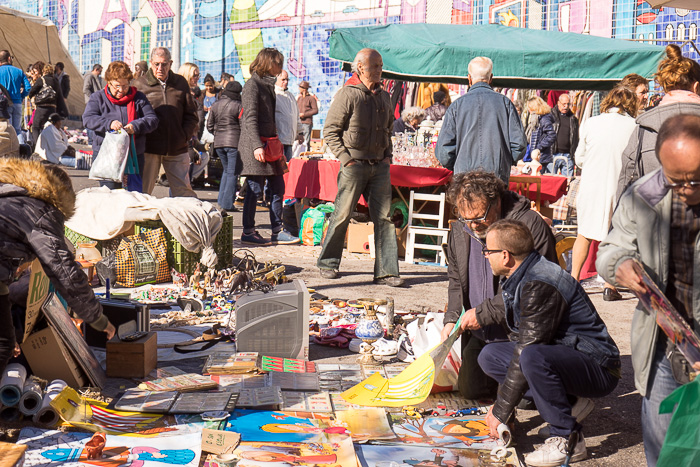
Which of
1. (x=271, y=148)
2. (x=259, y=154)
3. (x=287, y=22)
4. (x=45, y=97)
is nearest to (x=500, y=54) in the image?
(x=271, y=148)

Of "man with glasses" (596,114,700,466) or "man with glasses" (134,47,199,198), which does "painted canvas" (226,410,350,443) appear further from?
"man with glasses" (134,47,199,198)

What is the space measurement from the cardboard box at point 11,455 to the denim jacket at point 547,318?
1972 millimetres

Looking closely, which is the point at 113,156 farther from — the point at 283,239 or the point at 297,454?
the point at 297,454

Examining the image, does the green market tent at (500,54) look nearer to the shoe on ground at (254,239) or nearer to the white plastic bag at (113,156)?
the shoe on ground at (254,239)

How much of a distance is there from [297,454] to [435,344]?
132 cm

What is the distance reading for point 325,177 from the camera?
9102 mm

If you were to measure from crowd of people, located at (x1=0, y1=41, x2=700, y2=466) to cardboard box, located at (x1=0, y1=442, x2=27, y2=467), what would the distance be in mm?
1061

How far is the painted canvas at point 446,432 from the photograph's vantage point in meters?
3.65

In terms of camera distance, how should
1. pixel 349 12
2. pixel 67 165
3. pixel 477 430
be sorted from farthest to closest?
pixel 349 12 → pixel 67 165 → pixel 477 430

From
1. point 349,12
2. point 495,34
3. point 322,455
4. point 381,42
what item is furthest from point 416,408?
point 349,12

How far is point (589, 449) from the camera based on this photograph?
12.0ft

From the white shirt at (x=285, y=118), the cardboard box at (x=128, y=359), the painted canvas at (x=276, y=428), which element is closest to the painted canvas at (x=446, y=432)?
the painted canvas at (x=276, y=428)

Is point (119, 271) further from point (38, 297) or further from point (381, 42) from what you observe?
point (381, 42)

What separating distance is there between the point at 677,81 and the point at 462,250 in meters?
1.98
